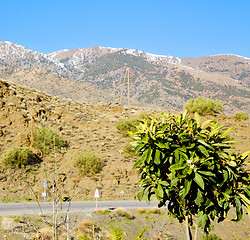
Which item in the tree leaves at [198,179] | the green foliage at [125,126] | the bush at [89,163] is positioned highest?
the green foliage at [125,126]

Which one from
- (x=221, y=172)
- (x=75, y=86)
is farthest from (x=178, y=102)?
(x=221, y=172)

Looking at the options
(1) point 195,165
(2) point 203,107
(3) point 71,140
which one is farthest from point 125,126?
(1) point 195,165

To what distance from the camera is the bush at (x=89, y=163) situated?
81.4ft

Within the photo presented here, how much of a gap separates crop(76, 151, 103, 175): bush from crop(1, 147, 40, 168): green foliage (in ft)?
14.4

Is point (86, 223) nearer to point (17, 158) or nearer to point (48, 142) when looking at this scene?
point (17, 158)

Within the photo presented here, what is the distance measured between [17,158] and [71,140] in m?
8.01

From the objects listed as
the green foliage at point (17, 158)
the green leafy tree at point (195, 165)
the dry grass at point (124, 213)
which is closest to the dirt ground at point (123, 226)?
the dry grass at point (124, 213)

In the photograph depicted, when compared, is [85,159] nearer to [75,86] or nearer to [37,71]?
[75,86]

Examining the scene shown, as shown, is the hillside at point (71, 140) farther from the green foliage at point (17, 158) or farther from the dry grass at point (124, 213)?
the dry grass at point (124, 213)

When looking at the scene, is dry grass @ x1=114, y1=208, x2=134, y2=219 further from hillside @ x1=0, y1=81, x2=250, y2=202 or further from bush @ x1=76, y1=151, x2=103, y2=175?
bush @ x1=76, y1=151, x2=103, y2=175

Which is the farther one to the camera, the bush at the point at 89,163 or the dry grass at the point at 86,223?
the bush at the point at 89,163

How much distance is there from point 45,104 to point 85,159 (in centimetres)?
1786

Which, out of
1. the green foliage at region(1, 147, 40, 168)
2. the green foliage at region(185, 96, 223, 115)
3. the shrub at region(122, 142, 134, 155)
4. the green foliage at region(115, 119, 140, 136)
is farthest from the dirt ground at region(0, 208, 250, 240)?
the green foliage at region(185, 96, 223, 115)

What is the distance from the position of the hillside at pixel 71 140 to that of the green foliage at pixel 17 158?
2.25 feet
